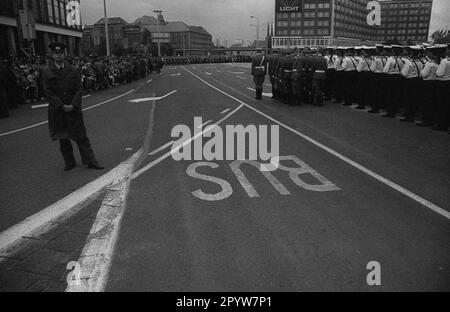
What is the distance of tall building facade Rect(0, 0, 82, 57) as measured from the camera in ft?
115

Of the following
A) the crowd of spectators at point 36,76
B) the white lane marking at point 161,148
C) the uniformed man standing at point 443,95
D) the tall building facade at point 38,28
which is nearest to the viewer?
the white lane marking at point 161,148

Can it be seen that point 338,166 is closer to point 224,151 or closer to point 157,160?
→ point 224,151

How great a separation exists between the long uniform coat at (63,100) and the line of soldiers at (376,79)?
8.95 m


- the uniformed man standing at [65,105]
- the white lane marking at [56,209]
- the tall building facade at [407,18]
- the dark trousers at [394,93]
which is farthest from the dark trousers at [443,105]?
the tall building facade at [407,18]

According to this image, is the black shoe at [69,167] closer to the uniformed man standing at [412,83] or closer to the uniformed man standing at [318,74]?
the uniformed man standing at [412,83]

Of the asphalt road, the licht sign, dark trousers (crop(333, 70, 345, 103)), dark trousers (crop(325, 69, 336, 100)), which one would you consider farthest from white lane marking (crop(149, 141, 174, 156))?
the licht sign

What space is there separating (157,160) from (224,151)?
4.84 ft

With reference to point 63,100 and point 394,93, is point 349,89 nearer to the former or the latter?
point 394,93

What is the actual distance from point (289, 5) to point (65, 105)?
12780 cm

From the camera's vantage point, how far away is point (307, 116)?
13977 millimetres

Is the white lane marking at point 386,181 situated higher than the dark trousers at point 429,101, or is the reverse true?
the dark trousers at point 429,101

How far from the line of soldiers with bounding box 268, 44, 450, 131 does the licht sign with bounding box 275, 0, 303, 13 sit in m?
114

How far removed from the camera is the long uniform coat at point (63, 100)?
25.2 ft
